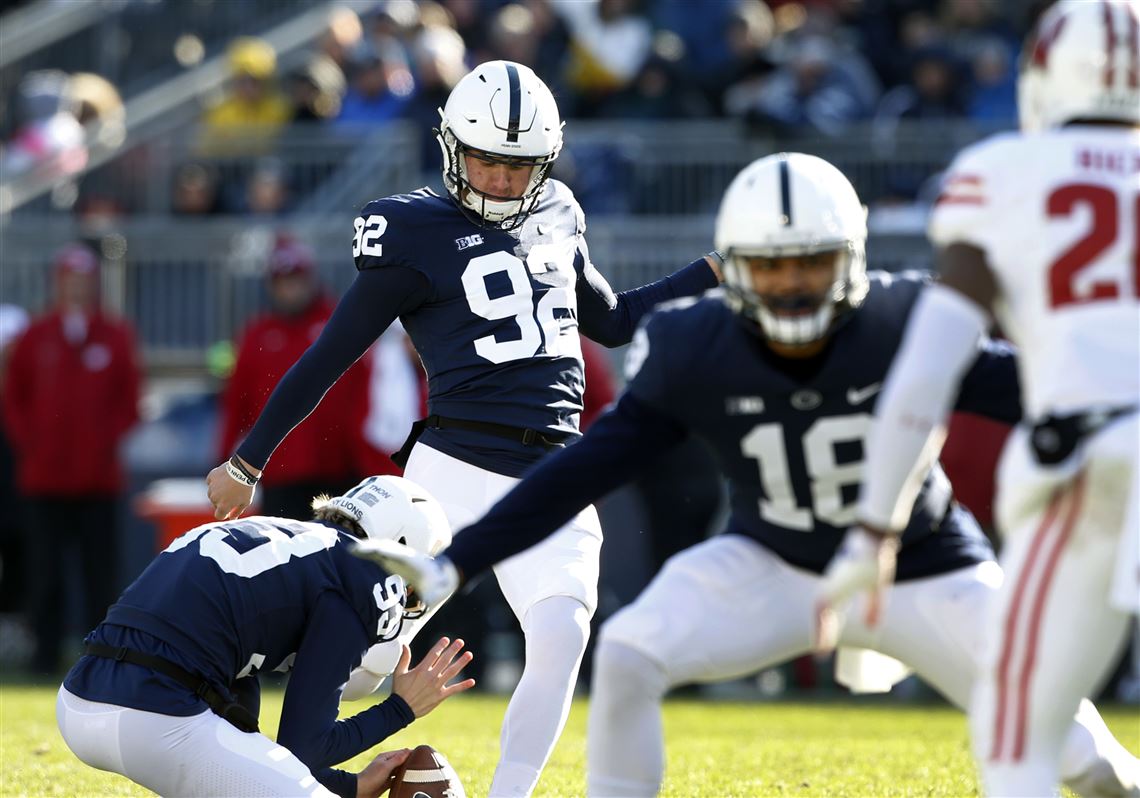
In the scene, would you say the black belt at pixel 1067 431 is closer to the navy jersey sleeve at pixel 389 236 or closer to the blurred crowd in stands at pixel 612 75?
the navy jersey sleeve at pixel 389 236

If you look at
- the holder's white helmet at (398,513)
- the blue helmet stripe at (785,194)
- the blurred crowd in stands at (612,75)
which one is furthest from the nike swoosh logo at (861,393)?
the blurred crowd in stands at (612,75)

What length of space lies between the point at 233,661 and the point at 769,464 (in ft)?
4.60

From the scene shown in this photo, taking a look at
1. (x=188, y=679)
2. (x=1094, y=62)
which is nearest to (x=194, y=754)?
(x=188, y=679)

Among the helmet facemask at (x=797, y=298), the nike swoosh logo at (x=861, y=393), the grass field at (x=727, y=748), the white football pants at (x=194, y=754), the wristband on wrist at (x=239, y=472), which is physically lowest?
the grass field at (x=727, y=748)

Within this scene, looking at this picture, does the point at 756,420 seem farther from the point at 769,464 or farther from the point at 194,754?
the point at 194,754

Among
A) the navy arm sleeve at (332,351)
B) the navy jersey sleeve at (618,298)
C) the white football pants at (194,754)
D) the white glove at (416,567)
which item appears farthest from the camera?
the navy jersey sleeve at (618,298)

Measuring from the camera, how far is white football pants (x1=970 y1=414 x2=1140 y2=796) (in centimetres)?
350

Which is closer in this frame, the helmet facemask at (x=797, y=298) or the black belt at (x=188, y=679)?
the helmet facemask at (x=797, y=298)

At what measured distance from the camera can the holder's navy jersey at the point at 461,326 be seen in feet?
17.2

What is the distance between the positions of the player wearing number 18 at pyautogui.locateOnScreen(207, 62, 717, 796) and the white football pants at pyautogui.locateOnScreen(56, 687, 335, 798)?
0.88m

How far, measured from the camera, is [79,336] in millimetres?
10328

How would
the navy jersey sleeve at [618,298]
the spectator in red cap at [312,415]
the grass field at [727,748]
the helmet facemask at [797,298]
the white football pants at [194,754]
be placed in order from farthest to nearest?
the spectator in red cap at [312,415]
the grass field at [727,748]
the navy jersey sleeve at [618,298]
the white football pants at [194,754]
the helmet facemask at [797,298]

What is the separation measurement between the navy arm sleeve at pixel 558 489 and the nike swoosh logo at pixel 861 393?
0.43 metres

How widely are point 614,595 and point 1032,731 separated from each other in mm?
6950
